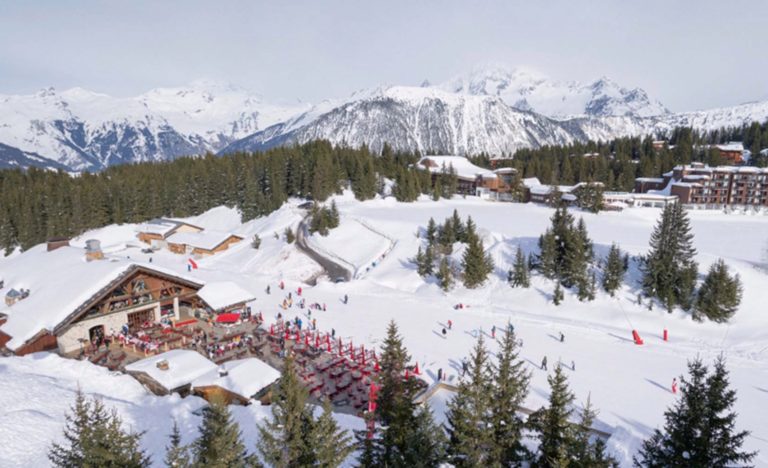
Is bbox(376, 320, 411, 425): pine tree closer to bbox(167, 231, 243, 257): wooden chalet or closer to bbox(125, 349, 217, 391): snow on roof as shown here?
bbox(125, 349, 217, 391): snow on roof

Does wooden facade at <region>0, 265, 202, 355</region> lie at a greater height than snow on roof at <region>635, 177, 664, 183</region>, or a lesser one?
lesser

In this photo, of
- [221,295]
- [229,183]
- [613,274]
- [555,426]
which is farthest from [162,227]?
[555,426]

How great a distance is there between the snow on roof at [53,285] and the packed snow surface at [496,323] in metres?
1.58

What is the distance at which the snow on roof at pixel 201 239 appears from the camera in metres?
63.6

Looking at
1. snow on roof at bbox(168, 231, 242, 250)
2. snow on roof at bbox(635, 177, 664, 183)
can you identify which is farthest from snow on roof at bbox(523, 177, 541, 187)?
snow on roof at bbox(168, 231, 242, 250)

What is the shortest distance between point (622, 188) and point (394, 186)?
159ft

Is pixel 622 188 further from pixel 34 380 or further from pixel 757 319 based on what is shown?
pixel 34 380

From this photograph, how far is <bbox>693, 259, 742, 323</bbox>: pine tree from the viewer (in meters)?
36.1

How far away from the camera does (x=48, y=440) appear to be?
15.9 meters

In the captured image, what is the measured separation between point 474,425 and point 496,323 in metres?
25.0

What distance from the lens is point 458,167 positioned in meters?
108

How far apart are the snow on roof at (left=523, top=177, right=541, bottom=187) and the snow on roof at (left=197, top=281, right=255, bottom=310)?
72792 millimetres

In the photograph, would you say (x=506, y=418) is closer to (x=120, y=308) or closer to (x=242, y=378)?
(x=242, y=378)

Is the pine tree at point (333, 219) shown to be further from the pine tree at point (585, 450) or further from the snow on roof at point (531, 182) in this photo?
the pine tree at point (585, 450)
